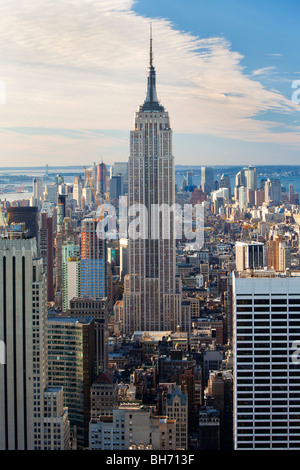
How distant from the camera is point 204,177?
28.8 feet

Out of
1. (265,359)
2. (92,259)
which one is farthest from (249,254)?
(265,359)

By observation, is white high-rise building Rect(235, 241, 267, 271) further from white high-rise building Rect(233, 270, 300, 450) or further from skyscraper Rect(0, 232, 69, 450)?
skyscraper Rect(0, 232, 69, 450)

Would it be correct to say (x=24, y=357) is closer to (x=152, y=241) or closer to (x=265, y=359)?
(x=265, y=359)

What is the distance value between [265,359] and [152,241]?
26.5ft

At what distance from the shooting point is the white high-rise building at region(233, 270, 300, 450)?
18.2 feet

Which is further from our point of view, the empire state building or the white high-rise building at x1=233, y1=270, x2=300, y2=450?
the empire state building

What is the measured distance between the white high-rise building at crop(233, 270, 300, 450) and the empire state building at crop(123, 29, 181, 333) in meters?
7.11

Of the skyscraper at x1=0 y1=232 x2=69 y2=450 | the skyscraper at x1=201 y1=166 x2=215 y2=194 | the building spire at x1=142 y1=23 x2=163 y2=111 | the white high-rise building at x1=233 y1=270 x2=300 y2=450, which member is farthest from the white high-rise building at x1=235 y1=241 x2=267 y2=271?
the skyscraper at x1=0 y1=232 x2=69 y2=450

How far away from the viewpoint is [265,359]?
5613mm

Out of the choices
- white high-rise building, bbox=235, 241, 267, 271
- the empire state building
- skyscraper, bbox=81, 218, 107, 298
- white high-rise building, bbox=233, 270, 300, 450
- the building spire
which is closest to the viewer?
white high-rise building, bbox=233, 270, 300, 450

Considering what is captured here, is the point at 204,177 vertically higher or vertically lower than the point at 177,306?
higher
